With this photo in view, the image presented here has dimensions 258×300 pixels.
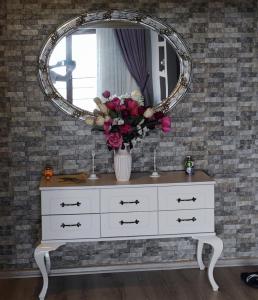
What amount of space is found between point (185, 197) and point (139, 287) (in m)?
0.72

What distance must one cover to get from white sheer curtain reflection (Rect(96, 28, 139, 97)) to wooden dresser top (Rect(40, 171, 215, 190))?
60 centimetres

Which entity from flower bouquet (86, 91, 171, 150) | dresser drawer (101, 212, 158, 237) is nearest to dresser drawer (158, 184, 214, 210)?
dresser drawer (101, 212, 158, 237)

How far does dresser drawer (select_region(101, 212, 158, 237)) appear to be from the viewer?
335 cm

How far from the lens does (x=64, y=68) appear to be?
363 cm

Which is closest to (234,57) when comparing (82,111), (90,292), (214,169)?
(214,169)

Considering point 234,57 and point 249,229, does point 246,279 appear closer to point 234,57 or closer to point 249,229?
point 249,229

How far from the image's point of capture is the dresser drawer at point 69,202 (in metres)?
3.31

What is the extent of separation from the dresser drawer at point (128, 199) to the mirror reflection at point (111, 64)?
27.3 inches

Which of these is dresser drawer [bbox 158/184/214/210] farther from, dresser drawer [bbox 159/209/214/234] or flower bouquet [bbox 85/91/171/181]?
flower bouquet [bbox 85/91/171/181]

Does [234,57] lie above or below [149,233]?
above

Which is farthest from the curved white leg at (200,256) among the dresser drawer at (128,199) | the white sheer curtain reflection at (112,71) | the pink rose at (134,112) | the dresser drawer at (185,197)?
the white sheer curtain reflection at (112,71)

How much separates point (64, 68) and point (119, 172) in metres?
0.85

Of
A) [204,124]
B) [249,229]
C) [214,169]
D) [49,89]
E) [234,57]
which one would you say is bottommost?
[249,229]

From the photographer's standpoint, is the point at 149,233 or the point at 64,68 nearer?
the point at 149,233
